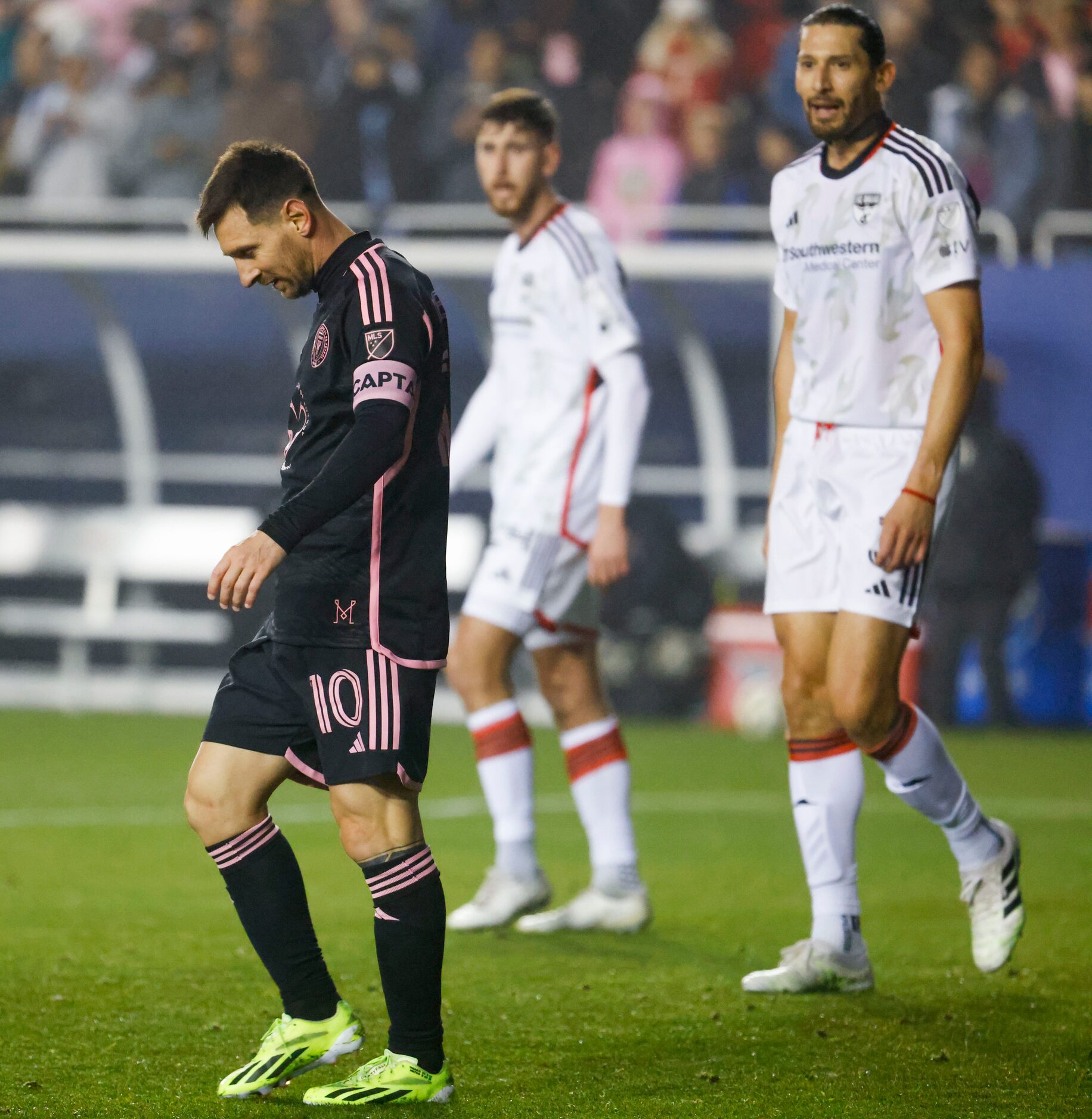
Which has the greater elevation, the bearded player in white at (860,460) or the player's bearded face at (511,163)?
the player's bearded face at (511,163)

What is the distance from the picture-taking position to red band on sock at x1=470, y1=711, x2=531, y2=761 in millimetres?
5293

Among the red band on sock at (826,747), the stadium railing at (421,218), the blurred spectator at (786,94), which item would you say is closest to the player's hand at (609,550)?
the red band on sock at (826,747)

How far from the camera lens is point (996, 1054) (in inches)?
147

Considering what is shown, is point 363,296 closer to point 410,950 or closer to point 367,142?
point 410,950

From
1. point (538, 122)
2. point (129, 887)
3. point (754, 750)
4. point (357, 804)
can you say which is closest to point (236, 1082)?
point (357, 804)

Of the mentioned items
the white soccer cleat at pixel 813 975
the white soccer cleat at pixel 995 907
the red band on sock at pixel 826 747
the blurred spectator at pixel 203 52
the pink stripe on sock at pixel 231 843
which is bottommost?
the white soccer cleat at pixel 813 975

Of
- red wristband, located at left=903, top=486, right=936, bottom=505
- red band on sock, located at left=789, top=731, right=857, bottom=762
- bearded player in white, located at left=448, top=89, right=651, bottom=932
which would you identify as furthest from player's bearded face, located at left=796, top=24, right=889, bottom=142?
red band on sock, located at left=789, top=731, right=857, bottom=762

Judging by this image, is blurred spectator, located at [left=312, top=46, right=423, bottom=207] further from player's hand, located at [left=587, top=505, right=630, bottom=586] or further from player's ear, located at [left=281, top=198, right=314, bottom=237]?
player's ear, located at [left=281, top=198, right=314, bottom=237]

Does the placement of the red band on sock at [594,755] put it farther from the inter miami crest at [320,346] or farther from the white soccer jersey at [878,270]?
the inter miami crest at [320,346]

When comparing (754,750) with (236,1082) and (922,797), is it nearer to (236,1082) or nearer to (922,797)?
(922,797)

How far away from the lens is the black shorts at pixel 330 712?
3283 mm

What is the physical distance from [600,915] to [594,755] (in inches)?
17.6

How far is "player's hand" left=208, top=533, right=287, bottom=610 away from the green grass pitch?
0.89m

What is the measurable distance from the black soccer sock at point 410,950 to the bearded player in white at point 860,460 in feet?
4.00
